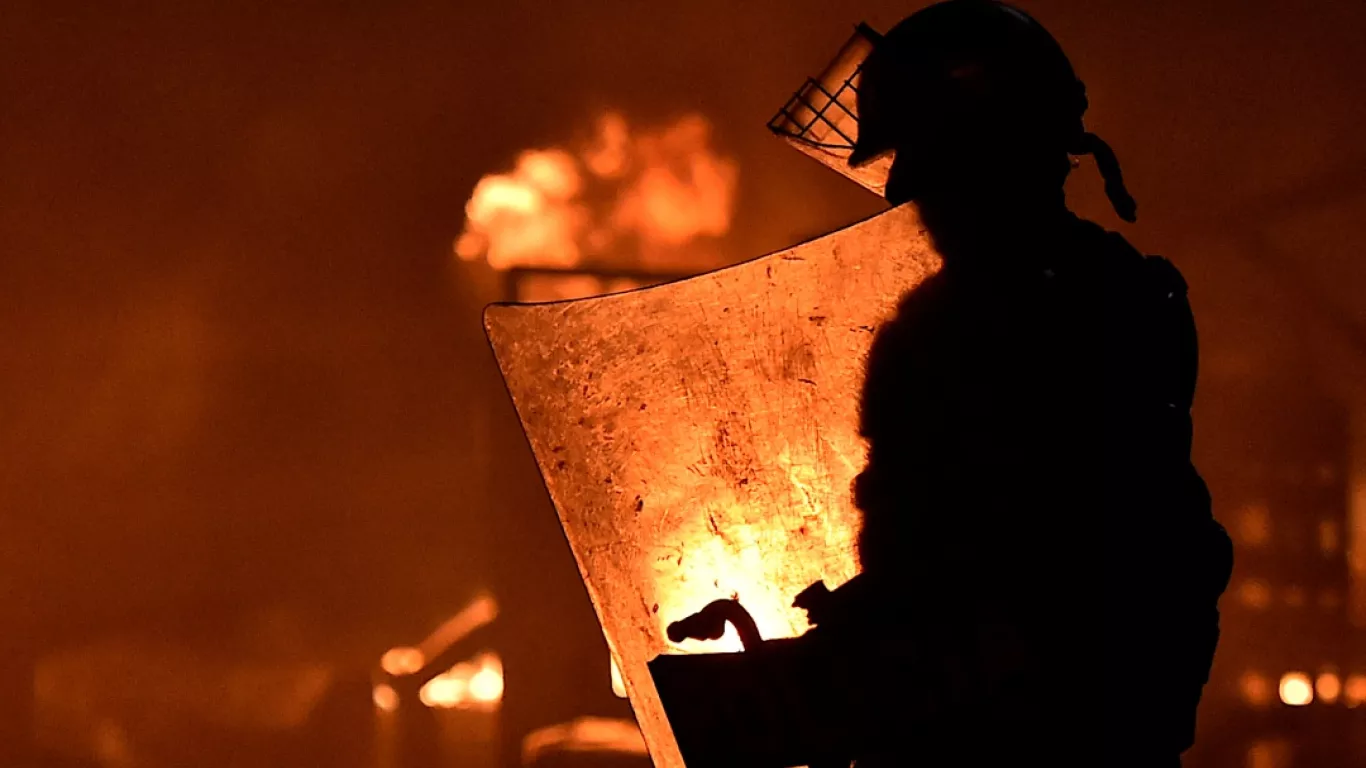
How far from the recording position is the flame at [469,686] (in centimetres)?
180

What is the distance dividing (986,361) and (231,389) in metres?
1.41

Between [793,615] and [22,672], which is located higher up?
[22,672]

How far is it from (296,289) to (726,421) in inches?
49.5

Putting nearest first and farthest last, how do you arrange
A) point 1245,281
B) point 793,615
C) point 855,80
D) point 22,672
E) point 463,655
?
point 793,615
point 855,80
point 22,672
point 463,655
point 1245,281

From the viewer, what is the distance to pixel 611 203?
1922 mm

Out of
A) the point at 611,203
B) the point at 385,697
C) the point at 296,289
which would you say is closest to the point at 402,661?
the point at 385,697

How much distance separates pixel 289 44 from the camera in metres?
1.84

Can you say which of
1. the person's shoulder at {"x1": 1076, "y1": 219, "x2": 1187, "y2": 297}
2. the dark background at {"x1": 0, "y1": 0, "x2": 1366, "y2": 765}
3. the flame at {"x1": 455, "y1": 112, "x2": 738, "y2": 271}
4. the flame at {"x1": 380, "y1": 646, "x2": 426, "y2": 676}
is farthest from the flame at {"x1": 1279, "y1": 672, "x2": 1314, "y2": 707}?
the flame at {"x1": 380, "y1": 646, "x2": 426, "y2": 676}

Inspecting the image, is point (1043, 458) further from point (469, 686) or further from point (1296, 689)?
point (1296, 689)

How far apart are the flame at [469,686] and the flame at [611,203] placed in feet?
2.33

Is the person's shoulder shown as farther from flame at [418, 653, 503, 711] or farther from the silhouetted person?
flame at [418, 653, 503, 711]

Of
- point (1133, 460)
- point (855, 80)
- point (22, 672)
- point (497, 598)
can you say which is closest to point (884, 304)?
point (1133, 460)

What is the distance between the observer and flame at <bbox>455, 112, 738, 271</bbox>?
1879 mm

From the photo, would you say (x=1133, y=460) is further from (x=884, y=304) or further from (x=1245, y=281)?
(x=1245, y=281)
